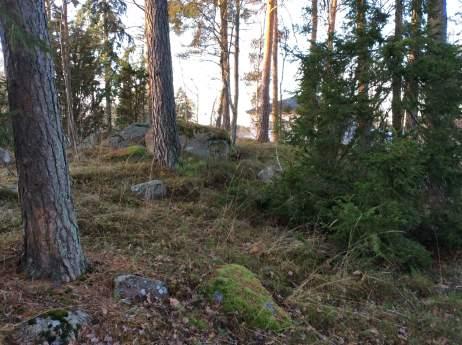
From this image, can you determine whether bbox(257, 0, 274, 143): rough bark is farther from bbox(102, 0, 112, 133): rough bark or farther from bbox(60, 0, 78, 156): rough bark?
bbox(60, 0, 78, 156): rough bark

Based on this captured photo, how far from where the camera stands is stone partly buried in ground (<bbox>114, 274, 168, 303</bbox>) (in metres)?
3.14

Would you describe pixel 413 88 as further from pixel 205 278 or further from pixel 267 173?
pixel 205 278

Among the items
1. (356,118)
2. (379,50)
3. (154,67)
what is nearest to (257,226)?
(356,118)

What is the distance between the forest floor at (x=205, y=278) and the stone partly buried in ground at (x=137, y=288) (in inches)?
3.2

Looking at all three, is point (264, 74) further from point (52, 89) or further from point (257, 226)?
point (52, 89)

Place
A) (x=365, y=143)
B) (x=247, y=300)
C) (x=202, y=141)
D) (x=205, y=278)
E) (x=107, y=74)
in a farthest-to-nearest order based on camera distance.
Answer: (x=107, y=74), (x=202, y=141), (x=365, y=143), (x=205, y=278), (x=247, y=300)

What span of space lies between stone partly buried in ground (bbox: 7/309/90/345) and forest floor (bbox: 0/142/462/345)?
8 cm

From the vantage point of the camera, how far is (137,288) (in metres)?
3.22

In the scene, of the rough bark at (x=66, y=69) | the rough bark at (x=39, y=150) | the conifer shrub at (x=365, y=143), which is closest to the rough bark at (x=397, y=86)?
the conifer shrub at (x=365, y=143)

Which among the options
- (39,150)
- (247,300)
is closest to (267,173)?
(247,300)

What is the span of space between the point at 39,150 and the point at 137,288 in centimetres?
134

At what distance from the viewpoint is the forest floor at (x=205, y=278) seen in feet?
9.59

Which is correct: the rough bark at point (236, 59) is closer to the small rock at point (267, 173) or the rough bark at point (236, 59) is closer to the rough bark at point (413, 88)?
the small rock at point (267, 173)

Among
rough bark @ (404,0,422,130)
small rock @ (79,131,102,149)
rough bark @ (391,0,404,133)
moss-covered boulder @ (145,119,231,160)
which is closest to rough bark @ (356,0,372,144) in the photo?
rough bark @ (391,0,404,133)
